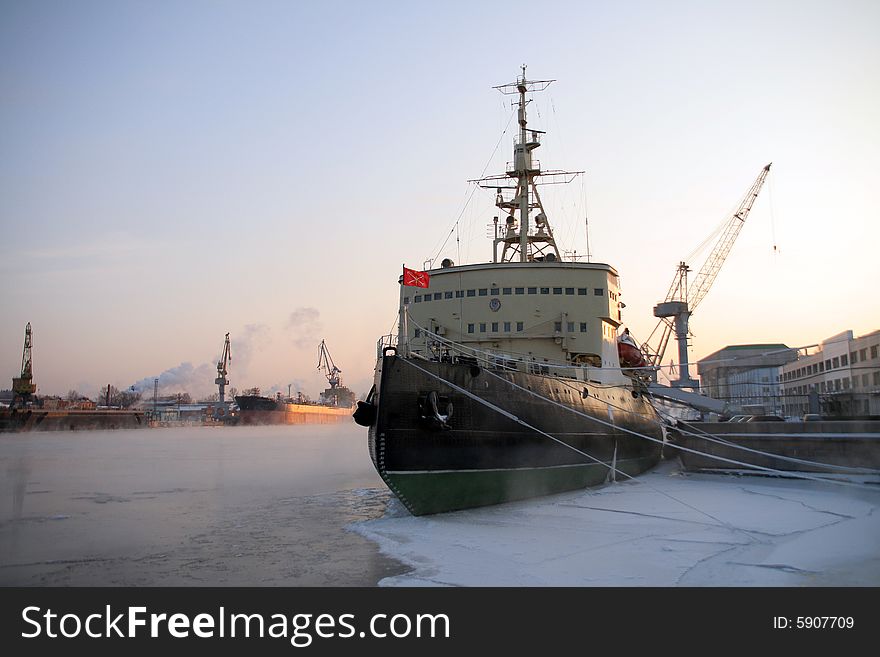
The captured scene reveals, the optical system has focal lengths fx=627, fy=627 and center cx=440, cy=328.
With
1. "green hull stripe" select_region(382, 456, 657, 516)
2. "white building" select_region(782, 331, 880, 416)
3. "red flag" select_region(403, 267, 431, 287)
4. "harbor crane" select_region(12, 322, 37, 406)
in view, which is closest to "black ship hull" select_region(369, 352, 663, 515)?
"green hull stripe" select_region(382, 456, 657, 516)

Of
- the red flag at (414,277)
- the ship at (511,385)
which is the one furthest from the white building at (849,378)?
the red flag at (414,277)

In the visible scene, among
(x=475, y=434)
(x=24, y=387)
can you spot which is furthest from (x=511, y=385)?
(x=24, y=387)

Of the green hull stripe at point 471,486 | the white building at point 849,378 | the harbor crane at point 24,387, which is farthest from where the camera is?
the harbor crane at point 24,387

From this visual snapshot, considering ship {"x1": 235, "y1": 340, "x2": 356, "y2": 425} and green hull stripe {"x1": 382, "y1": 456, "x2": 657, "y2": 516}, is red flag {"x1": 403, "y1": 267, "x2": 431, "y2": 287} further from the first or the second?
ship {"x1": 235, "y1": 340, "x2": 356, "y2": 425}

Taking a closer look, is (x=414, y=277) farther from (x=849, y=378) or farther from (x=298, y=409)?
(x=298, y=409)

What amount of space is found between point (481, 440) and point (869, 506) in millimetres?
9635

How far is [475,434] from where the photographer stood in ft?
46.1

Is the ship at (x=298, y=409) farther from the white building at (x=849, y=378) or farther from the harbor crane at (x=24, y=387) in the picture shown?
the white building at (x=849, y=378)

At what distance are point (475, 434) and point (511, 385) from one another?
170 cm

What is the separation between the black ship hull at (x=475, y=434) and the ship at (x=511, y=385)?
28 millimetres

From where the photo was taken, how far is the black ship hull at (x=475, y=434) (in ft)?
43.1
